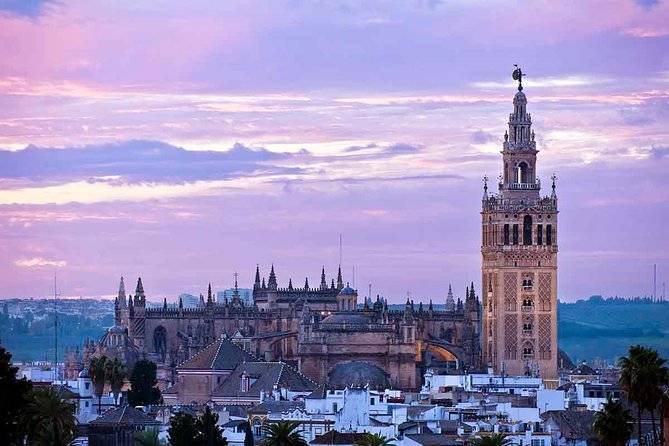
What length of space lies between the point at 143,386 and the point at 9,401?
228 feet

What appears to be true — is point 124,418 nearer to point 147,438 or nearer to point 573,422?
point 147,438

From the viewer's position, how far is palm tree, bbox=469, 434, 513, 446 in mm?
138375

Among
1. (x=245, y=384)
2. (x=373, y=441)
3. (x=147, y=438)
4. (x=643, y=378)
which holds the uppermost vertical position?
(x=245, y=384)

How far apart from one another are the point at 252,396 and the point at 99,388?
10179 mm

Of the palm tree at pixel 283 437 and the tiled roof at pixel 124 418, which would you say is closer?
the palm tree at pixel 283 437

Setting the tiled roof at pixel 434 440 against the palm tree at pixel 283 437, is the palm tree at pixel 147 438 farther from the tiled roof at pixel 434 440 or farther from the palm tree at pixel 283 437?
the tiled roof at pixel 434 440

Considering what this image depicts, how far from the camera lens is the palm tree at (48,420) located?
450 feet

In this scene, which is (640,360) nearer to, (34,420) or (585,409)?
(34,420)

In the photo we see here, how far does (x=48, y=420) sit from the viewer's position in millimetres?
138875

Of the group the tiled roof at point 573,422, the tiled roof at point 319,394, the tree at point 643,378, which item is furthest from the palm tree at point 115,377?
the tree at point 643,378

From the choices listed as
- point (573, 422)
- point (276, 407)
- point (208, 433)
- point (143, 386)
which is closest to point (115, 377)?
point (143, 386)

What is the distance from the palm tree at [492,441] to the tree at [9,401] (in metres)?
22.5

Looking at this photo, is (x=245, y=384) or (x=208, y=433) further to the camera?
(x=245, y=384)

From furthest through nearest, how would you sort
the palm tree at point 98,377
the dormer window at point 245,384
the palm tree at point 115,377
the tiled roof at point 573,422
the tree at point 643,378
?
the dormer window at point 245,384, the palm tree at point 115,377, the palm tree at point 98,377, the tiled roof at point 573,422, the tree at point 643,378
